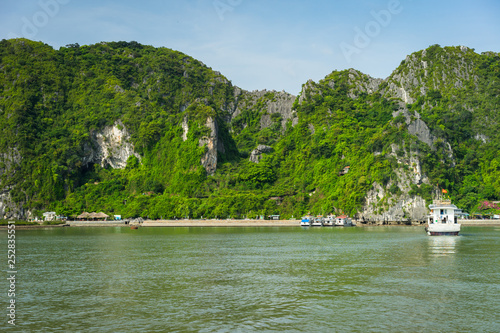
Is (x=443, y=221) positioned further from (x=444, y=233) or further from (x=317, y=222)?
(x=317, y=222)

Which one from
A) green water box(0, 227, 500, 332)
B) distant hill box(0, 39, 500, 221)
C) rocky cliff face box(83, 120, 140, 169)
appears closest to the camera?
green water box(0, 227, 500, 332)

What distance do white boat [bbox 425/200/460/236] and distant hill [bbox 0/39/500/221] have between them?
120 feet

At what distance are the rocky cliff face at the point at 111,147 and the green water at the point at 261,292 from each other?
10029cm

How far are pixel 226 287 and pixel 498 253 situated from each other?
90.3 feet

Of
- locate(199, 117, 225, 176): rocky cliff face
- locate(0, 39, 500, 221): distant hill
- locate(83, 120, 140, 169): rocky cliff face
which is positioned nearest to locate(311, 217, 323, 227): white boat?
locate(0, 39, 500, 221): distant hill

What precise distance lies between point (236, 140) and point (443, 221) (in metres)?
110

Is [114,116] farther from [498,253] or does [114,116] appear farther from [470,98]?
[498,253]

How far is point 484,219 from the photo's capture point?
99.9 meters

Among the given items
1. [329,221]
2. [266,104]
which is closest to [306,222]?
[329,221]

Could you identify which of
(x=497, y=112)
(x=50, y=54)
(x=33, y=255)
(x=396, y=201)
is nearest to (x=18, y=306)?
(x=33, y=255)

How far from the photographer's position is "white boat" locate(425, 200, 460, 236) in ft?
210

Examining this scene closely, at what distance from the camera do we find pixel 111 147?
144 metres

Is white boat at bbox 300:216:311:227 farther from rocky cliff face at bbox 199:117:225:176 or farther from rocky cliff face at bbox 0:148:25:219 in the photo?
rocky cliff face at bbox 0:148:25:219

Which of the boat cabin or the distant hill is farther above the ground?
the distant hill
